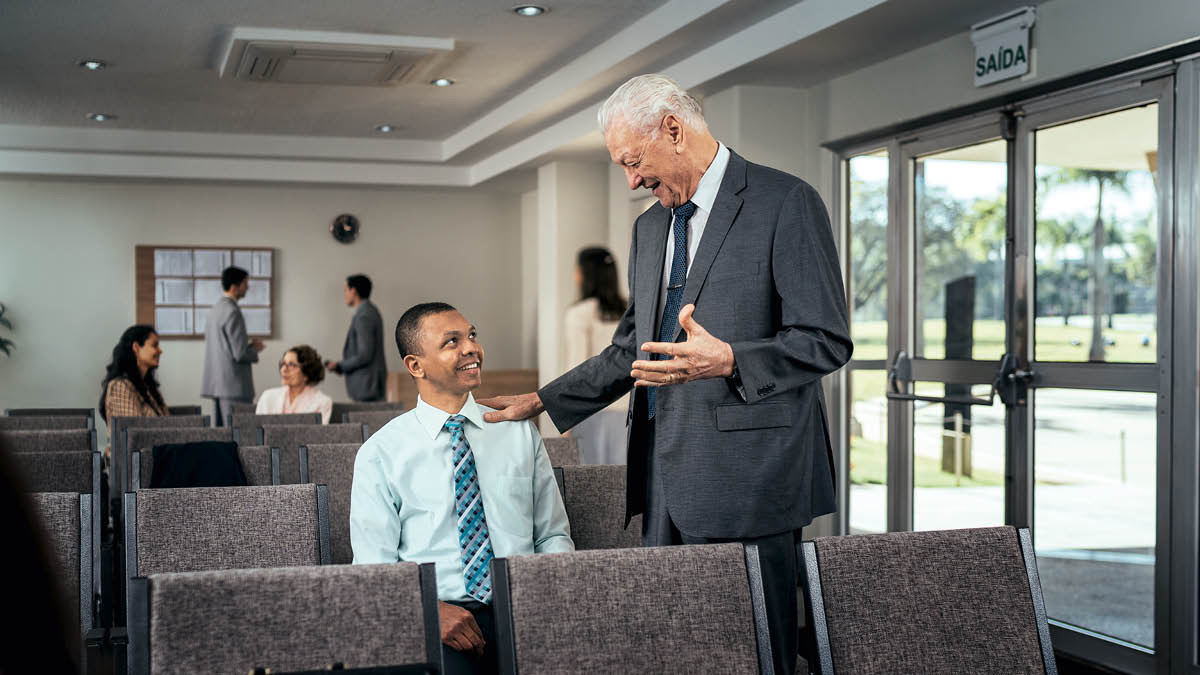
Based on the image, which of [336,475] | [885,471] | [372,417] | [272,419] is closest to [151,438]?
[272,419]

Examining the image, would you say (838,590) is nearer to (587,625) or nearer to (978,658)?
(978,658)

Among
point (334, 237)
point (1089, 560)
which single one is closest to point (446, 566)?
point (1089, 560)

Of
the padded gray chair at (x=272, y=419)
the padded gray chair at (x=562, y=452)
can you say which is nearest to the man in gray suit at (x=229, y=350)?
the padded gray chair at (x=272, y=419)

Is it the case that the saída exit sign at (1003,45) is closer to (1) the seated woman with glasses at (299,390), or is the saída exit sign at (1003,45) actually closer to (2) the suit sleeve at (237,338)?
(1) the seated woman with glasses at (299,390)

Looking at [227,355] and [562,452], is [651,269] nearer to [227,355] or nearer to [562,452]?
[562,452]

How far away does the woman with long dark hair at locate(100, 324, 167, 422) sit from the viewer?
5.81m

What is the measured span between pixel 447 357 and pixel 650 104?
81 cm

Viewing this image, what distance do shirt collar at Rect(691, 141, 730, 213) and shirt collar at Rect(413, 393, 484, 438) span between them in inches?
28.0

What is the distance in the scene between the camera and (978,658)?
5.74ft

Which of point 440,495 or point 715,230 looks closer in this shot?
point 715,230

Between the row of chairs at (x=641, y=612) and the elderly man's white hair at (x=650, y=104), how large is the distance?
85 centimetres

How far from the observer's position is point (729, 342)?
6.63 feet

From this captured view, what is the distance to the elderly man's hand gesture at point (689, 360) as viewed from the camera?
6.14 ft

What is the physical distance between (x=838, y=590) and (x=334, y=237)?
947 cm
